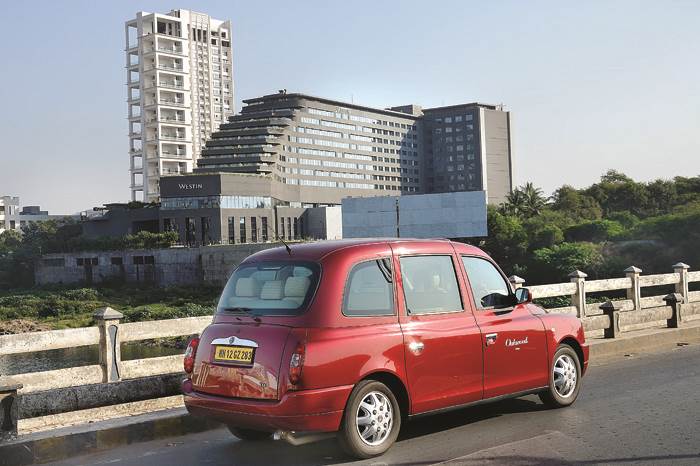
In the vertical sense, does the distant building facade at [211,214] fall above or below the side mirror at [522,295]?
above

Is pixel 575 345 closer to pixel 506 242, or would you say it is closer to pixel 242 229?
pixel 506 242

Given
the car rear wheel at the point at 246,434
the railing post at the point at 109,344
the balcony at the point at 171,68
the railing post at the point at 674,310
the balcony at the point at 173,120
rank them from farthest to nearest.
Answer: the balcony at the point at 171,68, the balcony at the point at 173,120, the railing post at the point at 674,310, the railing post at the point at 109,344, the car rear wheel at the point at 246,434

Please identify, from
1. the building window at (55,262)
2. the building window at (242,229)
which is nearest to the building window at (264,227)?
the building window at (242,229)

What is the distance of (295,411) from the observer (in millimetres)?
6062

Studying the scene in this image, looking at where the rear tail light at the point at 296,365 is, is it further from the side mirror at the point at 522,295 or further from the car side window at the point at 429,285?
the side mirror at the point at 522,295

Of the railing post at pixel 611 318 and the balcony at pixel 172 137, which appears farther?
the balcony at pixel 172 137

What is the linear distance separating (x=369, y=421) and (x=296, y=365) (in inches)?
34.3

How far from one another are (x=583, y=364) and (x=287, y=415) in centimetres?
401

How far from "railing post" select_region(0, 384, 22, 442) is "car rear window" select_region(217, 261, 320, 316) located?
A: 2.31 meters

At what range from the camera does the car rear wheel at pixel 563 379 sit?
823 cm

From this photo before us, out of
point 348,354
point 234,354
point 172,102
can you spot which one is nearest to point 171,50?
point 172,102

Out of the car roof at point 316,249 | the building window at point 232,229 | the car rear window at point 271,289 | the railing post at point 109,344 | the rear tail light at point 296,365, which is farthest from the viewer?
the building window at point 232,229

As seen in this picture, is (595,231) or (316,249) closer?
(316,249)

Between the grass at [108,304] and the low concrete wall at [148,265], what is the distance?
93.8 inches
